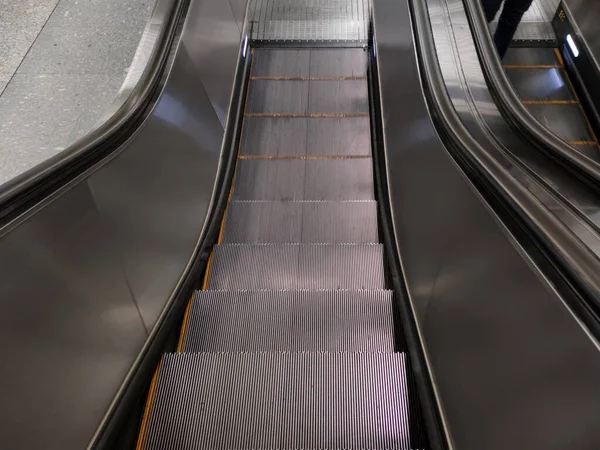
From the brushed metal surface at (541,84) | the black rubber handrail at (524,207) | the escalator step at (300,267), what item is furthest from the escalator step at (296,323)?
the brushed metal surface at (541,84)

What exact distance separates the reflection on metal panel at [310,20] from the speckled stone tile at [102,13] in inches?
55.4

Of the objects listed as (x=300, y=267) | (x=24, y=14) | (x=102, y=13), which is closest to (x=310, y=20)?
(x=102, y=13)

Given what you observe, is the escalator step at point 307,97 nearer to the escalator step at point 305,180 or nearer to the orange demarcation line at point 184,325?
the escalator step at point 305,180

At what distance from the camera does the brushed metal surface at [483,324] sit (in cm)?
117

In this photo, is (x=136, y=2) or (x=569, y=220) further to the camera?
(x=136, y=2)

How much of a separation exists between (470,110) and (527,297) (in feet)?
4.63

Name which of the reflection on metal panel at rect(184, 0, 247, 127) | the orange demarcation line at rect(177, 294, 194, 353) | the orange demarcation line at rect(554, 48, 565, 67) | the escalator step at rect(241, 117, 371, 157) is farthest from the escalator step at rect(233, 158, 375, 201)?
the orange demarcation line at rect(554, 48, 565, 67)

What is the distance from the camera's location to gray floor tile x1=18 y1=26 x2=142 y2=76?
178 inches

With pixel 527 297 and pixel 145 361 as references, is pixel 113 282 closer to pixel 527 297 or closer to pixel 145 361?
pixel 145 361

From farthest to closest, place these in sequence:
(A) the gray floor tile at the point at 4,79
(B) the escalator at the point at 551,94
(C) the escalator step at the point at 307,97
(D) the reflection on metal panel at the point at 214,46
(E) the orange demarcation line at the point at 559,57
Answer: (E) the orange demarcation line at the point at 559,57, (B) the escalator at the point at 551,94, (C) the escalator step at the point at 307,97, (A) the gray floor tile at the point at 4,79, (D) the reflection on metal panel at the point at 214,46

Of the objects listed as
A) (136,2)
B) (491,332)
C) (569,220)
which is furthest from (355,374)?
(136,2)

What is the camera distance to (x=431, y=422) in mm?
1996

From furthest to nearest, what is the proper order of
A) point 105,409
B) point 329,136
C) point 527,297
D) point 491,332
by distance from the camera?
point 329,136, point 105,409, point 491,332, point 527,297

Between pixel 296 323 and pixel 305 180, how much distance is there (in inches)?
74.4
